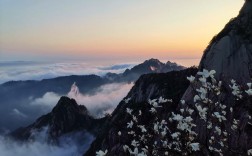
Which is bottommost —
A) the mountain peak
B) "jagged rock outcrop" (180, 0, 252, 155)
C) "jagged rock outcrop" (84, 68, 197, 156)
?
"jagged rock outcrop" (84, 68, 197, 156)

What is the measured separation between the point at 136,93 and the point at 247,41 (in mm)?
89057

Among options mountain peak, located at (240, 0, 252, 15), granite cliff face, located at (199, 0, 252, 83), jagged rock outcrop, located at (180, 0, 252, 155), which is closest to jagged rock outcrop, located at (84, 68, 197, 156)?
jagged rock outcrop, located at (180, 0, 252, 155)

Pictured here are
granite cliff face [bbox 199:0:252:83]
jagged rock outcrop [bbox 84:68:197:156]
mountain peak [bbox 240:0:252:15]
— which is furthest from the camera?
jagged rock outcrop [bbox 84:68:197:156]

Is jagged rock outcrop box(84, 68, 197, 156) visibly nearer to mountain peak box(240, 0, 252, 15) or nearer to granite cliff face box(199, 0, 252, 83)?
granite cliff face box(199, 0, 252, 83)

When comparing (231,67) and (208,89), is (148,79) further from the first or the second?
(208,89)

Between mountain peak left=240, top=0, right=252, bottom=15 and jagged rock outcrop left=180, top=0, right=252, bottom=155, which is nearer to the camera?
jagged rock outcrop left=180, top=0, right=252, bottom=155

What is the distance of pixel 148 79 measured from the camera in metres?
178

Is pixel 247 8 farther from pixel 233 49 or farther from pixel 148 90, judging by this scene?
pixel 148 90

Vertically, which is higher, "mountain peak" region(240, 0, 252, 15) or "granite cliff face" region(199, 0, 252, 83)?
"mountain peak" region(240, 0, 252, 15)

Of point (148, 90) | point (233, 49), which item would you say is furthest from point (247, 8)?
point (148, 90)

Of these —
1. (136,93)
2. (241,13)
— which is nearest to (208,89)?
(241,13)

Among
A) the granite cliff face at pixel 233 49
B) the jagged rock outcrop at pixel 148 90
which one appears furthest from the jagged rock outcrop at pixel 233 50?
the jagged rock outcrop at pixel 148 90

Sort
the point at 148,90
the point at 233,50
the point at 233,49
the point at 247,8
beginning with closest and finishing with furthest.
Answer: the point at 233,50, the point at 233,49, the point at 247,8, the point at 148,90

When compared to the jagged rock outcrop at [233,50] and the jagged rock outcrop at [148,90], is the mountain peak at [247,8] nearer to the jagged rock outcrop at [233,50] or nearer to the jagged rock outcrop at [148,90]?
the jagged rock outcrop at [233,50]
